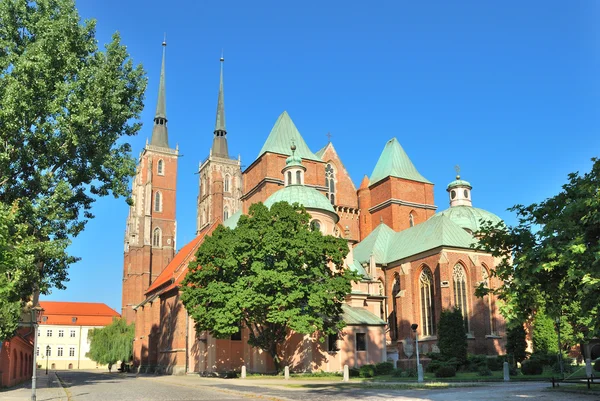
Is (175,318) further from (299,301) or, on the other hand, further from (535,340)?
(535,340)

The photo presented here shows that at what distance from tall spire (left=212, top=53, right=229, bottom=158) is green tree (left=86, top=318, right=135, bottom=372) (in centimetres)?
4198

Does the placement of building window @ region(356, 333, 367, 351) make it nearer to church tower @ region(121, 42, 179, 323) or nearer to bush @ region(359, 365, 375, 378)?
bush @ region(359, 365, 375, 378)

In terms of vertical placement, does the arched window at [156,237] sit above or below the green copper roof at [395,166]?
below

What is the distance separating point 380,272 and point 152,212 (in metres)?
47.9

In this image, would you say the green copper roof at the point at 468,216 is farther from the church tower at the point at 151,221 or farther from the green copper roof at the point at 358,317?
the church tower at the point at 151,221

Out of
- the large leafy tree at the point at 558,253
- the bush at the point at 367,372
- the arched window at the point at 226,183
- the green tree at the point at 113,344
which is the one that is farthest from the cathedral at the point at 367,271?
the arched window at the point at 226,183

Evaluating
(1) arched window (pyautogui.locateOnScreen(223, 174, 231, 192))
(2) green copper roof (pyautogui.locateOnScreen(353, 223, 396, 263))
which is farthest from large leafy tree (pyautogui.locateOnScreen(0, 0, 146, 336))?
(1) arched window (pyautogui.locateOnScreen(223, 174, 231, 192))

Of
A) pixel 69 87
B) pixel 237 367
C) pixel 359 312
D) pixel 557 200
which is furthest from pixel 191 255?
pixel 557 200

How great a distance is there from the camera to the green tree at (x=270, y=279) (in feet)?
103

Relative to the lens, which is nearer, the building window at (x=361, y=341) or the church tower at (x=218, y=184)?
the building window at (x=361, y=341)

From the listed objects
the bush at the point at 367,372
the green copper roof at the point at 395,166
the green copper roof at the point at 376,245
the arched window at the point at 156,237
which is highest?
the green copper roof at the point at 395,166

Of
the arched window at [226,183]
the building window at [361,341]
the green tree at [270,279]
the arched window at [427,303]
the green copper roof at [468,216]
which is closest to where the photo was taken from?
the green tree at [270,279]

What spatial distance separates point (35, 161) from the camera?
2573 centimetres

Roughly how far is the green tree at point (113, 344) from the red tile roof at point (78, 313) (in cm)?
3568
